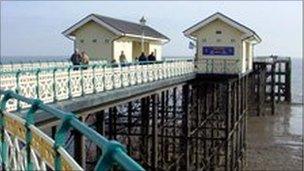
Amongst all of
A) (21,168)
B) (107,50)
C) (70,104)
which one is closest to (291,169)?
(107,50)

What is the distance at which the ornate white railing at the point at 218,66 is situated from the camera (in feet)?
89.9

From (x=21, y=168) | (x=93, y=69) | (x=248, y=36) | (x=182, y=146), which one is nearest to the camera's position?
(x=21, y=168)

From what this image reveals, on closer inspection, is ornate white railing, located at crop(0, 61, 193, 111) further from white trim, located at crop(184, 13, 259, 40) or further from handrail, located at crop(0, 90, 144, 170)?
white trim, located at crop(184, 13, 259, 40)

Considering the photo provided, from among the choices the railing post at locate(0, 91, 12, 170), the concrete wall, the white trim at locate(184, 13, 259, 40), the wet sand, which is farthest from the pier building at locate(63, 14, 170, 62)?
the railing post at locate(0, 91, 12, 170)

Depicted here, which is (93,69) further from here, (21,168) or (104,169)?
(104,169)

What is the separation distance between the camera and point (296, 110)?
5834 cm

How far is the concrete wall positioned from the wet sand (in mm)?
9975

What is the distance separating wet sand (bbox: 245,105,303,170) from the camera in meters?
29.6

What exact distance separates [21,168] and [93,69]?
842 cm

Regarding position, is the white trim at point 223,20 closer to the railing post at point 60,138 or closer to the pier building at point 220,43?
the pier building at point 220,43

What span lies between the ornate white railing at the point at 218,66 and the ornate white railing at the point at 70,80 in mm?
9036

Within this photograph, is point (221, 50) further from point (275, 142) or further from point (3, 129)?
point (3, 129)

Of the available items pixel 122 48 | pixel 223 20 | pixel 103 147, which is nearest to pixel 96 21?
pixel 122 48

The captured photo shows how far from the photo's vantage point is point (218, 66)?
27.6m
